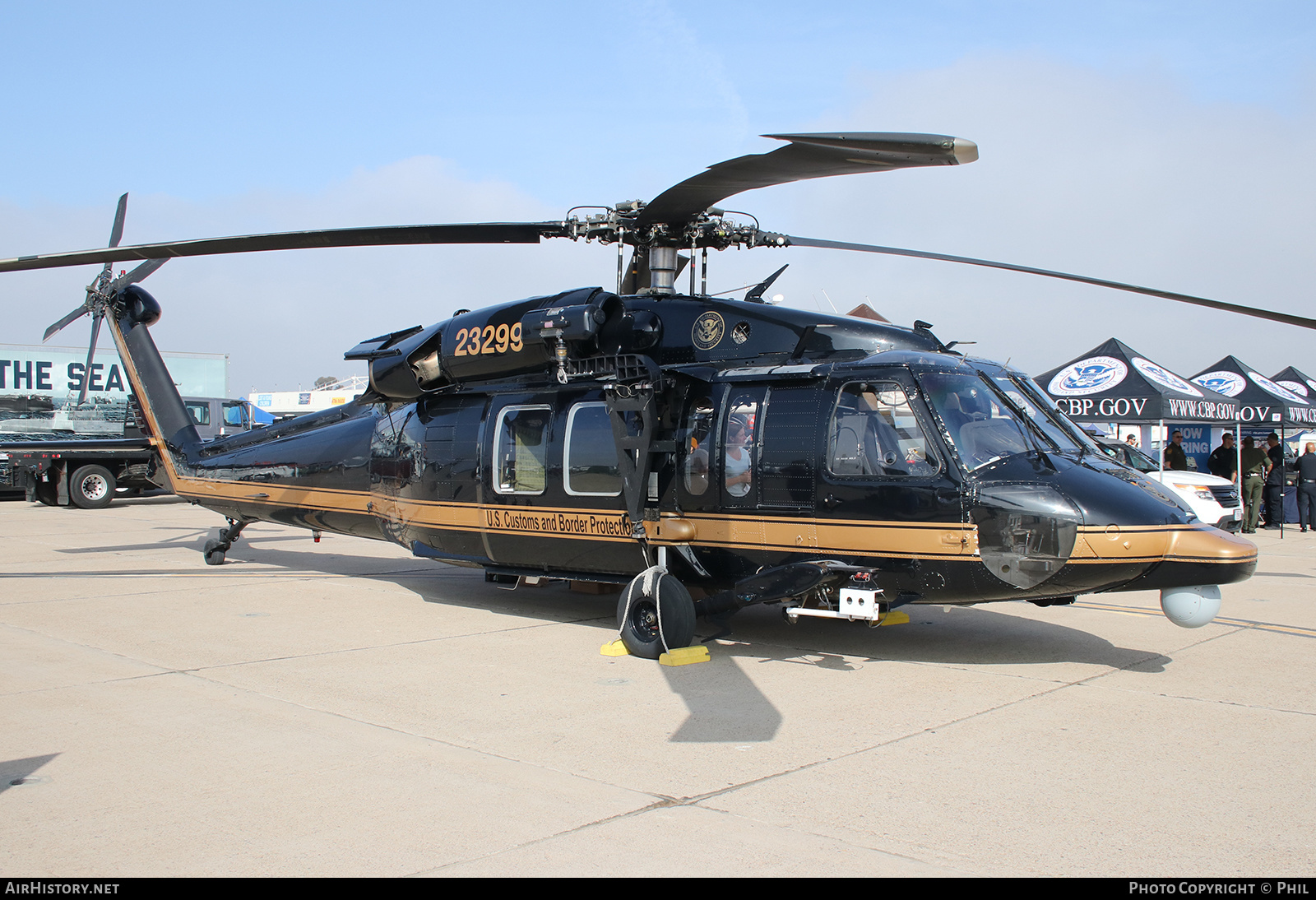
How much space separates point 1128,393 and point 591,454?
535 inches

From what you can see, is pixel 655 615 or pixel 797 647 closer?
pixel 655 615

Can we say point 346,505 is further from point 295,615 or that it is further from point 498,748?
point 498,748

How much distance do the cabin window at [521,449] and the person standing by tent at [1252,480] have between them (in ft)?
50.0

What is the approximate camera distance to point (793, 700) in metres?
6.10

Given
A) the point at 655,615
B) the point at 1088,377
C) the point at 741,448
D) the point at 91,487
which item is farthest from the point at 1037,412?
the point at 91,487

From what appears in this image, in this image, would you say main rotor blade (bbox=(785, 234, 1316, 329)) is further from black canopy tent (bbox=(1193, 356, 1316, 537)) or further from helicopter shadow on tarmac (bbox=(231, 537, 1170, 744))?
black canopy tent (bbox=(1193, 356, 1316, 537))

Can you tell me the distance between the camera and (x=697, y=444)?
772 centimetres

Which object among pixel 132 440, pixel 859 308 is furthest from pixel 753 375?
pixel 859 308

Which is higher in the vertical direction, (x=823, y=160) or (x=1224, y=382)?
(x=1224, y=382)

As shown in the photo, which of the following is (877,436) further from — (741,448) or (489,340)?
(489,340)

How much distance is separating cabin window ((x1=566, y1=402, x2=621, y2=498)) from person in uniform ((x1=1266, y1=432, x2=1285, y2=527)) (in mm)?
16021

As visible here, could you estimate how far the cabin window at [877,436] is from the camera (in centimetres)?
680

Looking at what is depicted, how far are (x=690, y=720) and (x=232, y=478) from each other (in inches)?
313
